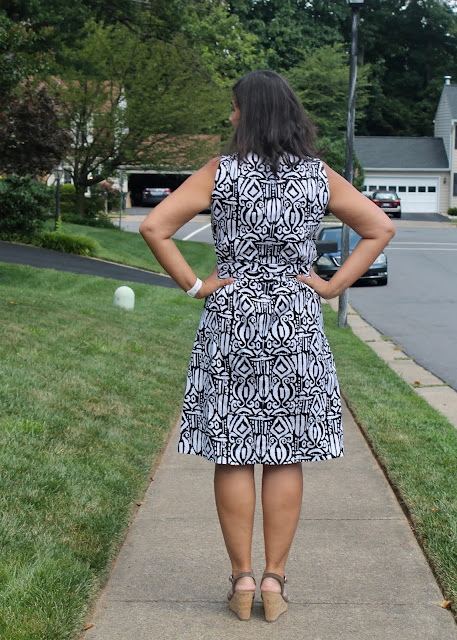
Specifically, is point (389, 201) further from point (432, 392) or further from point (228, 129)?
point (432, 392)

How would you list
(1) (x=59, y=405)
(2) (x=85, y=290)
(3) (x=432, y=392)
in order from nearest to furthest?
(1) (x=59, y=405) < (3) (x=432, y=392) < (2) (x=85, y=290)

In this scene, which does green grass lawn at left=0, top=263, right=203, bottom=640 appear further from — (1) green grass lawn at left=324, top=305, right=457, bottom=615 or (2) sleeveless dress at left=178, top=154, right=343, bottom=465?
(1) green grass lawn at left=324, top=305, right=457, bottom=615

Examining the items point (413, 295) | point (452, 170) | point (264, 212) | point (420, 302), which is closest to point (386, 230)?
point (264, 212)

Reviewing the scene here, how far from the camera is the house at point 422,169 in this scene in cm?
6047

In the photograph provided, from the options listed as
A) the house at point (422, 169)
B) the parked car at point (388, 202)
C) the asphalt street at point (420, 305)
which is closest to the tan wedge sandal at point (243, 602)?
the asphalt street at point (420, 305)

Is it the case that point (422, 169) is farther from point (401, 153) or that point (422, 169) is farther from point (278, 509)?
point (278, 509)

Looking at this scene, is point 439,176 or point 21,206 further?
point 439,176

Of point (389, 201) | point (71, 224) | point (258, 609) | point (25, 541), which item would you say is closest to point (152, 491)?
point (25, 541)

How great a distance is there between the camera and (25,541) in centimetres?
358

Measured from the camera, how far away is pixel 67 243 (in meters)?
23.8

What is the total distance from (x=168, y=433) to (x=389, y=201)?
4942 centimetres

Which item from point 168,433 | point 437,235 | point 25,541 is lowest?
point 437,235

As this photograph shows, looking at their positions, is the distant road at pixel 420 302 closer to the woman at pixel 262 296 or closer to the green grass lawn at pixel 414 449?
the green grass lawn at pixel 414 449

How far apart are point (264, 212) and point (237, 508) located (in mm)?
1053
